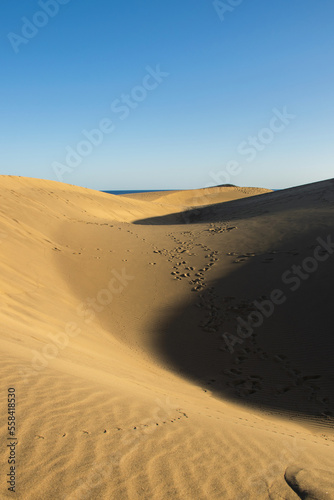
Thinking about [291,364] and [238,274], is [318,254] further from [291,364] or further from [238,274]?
[291,364]

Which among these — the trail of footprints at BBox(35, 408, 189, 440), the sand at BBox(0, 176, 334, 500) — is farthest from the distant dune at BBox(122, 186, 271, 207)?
the trail of footprints at BBox(35, 408, 189, 440)

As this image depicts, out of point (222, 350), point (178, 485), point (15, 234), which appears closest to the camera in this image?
point (178, 485)

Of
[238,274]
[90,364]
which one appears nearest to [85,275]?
[238,274]

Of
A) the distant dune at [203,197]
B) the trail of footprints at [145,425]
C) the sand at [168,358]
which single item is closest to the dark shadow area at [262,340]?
the sand at [168,358]

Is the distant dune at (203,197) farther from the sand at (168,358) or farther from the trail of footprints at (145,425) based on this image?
the trail of footprints at (145,425)

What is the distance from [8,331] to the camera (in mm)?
4812

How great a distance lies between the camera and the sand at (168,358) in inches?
94.0

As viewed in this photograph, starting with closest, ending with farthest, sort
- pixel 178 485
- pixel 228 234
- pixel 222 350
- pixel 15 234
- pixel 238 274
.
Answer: pixel 178 485 < pixel 222 350 < pixel 238 274 < pixel 15 234 < pixel 228 234

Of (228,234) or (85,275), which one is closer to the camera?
(85,275)

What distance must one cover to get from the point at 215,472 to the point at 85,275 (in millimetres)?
7585

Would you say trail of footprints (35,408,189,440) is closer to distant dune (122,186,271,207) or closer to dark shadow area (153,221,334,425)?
dark shadow area (153,221,334,425)

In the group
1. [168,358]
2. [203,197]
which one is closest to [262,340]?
[168,358]

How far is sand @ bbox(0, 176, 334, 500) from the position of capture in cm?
239

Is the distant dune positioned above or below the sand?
above
